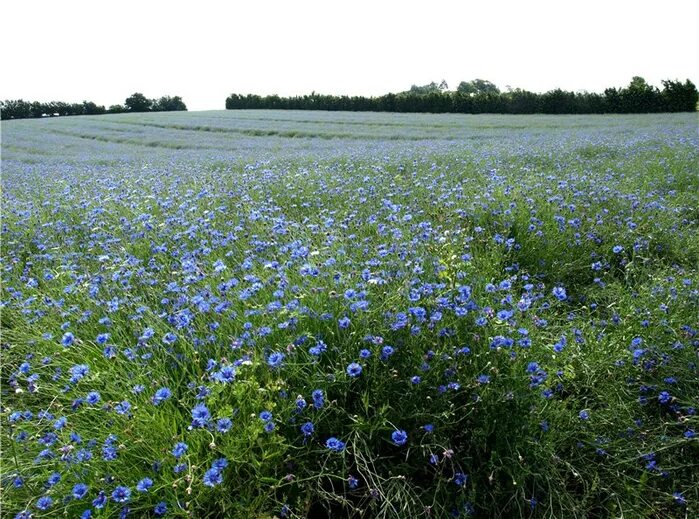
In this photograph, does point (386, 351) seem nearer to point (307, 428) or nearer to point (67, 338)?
point (307, 428)

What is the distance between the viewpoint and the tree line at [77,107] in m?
46.0

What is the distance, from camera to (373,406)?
220 cm

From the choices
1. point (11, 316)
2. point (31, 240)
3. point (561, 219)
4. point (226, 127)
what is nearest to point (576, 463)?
point (561, 219)

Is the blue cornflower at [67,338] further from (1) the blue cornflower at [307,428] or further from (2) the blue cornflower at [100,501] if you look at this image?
(1) the blue cornflower at [307,428]

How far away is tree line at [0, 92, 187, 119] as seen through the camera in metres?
46.0

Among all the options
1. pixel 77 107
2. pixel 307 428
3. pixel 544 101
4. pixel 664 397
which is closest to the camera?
pixel 307 428

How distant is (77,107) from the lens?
4912 cm

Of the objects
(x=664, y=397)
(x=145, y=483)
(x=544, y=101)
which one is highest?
(x=544, y=101)

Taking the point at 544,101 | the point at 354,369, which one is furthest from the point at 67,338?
the point at 544,101

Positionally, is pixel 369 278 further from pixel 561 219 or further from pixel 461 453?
pixel 561 219

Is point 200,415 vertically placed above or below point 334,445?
above

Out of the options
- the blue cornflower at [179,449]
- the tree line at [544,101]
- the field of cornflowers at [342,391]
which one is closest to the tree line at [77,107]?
the tree line at [544,101]

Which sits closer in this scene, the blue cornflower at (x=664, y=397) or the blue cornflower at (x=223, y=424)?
the blue cornflower at (x=223, y=424)

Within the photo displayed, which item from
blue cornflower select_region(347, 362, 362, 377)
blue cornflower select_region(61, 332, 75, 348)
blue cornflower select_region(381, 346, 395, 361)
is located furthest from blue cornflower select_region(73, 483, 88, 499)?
blue cornflower select_region(381, 346, 395, 361)
